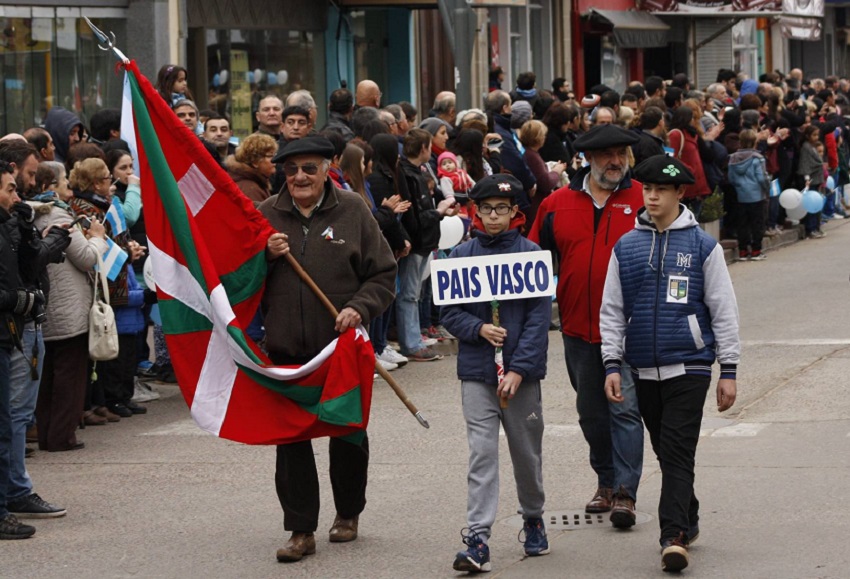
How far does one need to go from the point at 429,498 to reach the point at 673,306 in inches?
81.0

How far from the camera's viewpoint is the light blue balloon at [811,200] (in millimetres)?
22250

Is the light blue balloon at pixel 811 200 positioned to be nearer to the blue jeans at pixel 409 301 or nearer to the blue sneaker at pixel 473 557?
the blue jeans at pixel 409 301

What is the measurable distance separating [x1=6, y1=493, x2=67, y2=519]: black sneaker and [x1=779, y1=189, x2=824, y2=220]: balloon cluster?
15.4 meters

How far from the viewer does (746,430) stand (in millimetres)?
10070

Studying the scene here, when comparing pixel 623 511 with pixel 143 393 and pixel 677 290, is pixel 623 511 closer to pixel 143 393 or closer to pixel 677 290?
pixel 677 290

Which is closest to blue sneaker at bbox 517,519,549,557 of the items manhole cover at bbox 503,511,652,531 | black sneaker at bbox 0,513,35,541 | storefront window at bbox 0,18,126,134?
manhole cover at bbox 503,511,652,531

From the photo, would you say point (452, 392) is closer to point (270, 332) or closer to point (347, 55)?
point (270, 332)

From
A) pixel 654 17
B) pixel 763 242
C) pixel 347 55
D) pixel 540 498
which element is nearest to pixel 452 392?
pixel 540 498

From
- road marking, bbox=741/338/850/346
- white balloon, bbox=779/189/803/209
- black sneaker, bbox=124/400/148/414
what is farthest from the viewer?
white balloon, bbox=779/189/803/209

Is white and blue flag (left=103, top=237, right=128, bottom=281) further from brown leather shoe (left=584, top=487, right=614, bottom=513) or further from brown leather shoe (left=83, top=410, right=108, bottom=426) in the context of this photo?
brown leather shoe (left=584, top=487, right=614, bottom=513)

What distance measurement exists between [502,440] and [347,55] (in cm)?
1446

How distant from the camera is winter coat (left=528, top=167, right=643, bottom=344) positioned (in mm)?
7816

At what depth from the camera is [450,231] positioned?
45.2 feet

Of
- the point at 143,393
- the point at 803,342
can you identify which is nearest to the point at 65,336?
the point at 143,393
